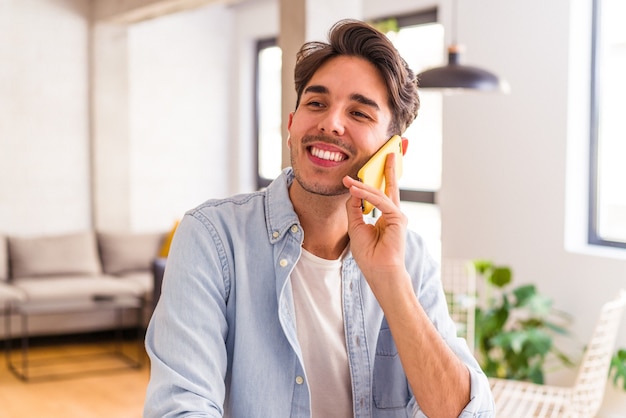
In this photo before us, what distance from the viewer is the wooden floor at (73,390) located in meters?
4.61

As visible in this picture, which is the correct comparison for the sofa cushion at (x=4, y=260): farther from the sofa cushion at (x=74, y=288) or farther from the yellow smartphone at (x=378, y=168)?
the yellow smartphone at (x=378, y=168)

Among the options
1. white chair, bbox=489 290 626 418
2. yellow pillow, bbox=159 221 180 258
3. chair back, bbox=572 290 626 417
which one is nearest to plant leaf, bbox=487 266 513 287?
white chair, bbox=489 290 626 418

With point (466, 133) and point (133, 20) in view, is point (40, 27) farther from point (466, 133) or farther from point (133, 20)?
point (466, 133)

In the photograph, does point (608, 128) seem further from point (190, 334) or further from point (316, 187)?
point (190, 334)

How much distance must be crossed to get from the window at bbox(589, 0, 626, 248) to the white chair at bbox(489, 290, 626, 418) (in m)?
1.08

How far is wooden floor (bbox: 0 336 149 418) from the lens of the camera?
15.1 ft

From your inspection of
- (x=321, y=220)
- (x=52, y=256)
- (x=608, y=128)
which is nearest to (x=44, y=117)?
(x=52, y=256)

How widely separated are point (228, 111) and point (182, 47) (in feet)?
2.36

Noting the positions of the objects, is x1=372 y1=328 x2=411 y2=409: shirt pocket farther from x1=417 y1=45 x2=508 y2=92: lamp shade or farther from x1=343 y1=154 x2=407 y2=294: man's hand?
x1=417 y1=45 x2=508 y2=92: lamp shade

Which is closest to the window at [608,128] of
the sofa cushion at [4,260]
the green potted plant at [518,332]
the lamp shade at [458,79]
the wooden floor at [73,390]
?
the green potted plant at [518,332]

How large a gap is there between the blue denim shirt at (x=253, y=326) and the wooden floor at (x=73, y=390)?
11.1 ft

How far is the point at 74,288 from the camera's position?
5.86m

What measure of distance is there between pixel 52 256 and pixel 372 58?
5.19 meters

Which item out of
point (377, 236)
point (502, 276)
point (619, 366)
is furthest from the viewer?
point (502, 276)
